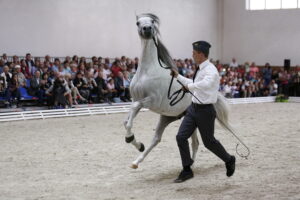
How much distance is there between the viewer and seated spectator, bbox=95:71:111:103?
1633 centimetres

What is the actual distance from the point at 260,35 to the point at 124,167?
71.7ft

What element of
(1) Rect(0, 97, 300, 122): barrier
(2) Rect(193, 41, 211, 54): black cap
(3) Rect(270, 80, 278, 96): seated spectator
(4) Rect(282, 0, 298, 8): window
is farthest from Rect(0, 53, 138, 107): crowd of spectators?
(4) Rect(282, 0, 298, 8): window

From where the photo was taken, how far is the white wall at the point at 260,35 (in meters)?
26.2

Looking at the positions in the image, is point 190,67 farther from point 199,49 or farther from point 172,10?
point 199,49

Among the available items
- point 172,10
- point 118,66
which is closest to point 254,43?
point 172,10

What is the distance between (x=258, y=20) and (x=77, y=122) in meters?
17.2

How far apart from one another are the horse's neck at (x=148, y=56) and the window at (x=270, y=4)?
2090 cm

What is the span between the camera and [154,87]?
6.73 metres

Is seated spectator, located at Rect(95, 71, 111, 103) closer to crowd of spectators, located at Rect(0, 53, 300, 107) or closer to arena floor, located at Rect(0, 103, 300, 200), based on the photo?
crowd of spectators, located at Rect(0, 53, 300, 107)

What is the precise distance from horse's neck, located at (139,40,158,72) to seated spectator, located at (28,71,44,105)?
833 centimetres

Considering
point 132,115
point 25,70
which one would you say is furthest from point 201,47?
point 25,70

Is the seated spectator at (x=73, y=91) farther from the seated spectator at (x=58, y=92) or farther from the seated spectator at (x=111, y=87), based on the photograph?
the seated spectator at (x=111, y=87)

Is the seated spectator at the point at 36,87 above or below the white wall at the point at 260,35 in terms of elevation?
below

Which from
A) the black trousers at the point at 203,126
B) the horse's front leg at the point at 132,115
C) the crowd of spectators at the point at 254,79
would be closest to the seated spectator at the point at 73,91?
the crowd of spectators at the point at 254,79
